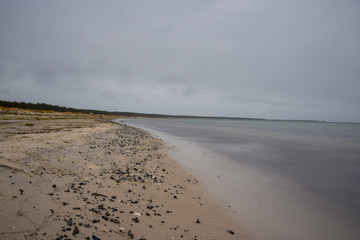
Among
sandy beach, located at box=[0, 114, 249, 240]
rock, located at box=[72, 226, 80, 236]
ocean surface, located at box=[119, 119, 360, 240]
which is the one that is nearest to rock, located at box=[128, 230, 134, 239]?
sandy beach, located at box=[0, 114, 249, 240]

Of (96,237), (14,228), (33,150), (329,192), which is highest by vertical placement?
(33,150)

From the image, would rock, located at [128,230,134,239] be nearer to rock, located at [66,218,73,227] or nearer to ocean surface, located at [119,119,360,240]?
rock, located at [66,218,73,227]

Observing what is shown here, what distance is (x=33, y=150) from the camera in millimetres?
Result: 7562

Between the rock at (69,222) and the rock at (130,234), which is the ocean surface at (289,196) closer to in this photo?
the rock at (130,234)

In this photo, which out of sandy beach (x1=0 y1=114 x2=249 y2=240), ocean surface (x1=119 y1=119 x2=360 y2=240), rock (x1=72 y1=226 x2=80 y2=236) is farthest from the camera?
ocean surface (x1=119 y1=119 x2=360 y2=240)

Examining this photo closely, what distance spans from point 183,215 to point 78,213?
2.74 m

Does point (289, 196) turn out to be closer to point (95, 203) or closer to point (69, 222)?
point (95, 203)

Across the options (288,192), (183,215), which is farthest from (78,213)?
(288,192)

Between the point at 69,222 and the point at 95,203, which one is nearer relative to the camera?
the point at 69,222

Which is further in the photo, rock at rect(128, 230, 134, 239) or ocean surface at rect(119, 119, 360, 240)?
ocean surface at rect(119, 119, 360, 240)

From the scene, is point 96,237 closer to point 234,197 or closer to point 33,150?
point 234,197

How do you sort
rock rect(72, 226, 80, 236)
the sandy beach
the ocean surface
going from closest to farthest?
rock rect(72, 226, 80, 236)
the sandy beach
the ocean surface

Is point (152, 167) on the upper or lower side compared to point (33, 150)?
lower

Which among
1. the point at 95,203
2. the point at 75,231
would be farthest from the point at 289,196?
the point at 75,231
